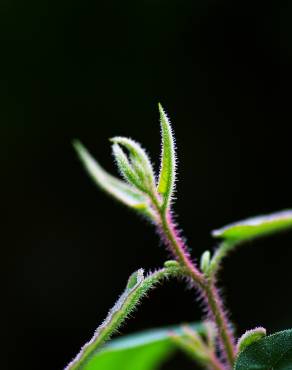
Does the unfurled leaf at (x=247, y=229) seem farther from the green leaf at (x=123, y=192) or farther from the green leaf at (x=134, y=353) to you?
the green leaf at (x=134, y=353)

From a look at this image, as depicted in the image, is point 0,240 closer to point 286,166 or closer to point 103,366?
point 286,166

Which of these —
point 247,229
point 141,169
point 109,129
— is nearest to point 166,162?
point 141,169

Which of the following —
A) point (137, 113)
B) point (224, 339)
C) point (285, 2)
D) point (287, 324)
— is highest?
point (285, 2)

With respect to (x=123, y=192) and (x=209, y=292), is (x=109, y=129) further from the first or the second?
(x=209, y=292)

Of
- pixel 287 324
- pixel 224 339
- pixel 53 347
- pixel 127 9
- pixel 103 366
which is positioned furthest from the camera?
pixel 127 9

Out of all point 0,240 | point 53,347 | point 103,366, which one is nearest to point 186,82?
point 0,240

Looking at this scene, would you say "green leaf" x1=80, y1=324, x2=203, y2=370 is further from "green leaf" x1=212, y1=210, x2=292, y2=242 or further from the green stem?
the green stem
